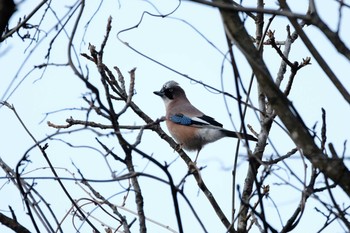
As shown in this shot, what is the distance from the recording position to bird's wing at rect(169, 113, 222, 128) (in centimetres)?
726

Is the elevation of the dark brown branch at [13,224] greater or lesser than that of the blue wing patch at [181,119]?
lesser

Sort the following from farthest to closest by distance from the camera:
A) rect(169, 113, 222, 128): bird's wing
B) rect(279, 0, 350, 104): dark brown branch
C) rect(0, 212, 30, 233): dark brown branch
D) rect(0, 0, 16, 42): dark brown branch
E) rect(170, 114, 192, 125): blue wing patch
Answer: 1. rect(170, 114, 192, 125): blue wing patch
2. rect(169, 113, 222, 128): bird's wing
3. rect(0, 212, 30, 233): dark brown branch
4. rect(279, 0, 350, 104): dark brown branch
5. rect(0, 0, 16, 42): dark brown branch

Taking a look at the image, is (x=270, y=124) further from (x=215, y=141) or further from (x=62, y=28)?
(x=215, y=141)

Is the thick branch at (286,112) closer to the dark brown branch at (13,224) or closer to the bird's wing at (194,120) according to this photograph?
the dark brown branch at (13,224)

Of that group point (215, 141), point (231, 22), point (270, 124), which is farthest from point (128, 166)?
point (215, 141)

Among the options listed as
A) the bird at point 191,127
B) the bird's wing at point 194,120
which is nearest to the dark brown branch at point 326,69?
the bird at point 191,127

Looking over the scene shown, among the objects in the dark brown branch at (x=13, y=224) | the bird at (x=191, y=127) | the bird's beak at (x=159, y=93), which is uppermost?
the bird's beak at (x=159, y=93)

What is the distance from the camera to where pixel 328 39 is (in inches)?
83.9

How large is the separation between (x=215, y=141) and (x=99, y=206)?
3960 mm

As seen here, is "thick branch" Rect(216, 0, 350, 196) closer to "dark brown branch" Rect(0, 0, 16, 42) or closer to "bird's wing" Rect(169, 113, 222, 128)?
"dark brown branch" Rect(0, 0, 16, 42)

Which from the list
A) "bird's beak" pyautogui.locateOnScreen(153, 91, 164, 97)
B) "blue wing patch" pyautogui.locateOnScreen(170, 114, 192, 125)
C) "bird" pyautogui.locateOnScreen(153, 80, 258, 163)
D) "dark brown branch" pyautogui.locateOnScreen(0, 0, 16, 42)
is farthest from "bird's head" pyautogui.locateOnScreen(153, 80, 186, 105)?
"dark brown branch" pyautogui.locateOnScreen(0, 0, 16, 42)

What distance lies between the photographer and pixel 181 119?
745 cm

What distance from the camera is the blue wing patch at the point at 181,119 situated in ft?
24.2

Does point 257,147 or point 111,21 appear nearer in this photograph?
point 111,21
